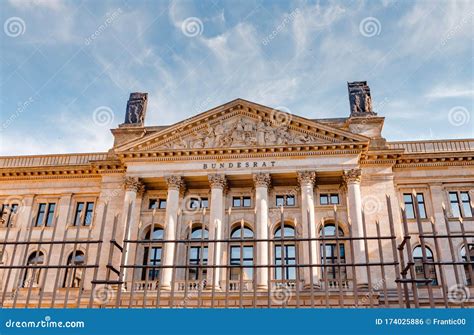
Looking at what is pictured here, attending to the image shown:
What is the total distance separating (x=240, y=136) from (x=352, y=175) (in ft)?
27.1

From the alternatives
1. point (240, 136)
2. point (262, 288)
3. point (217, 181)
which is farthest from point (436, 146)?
point (262, 288)

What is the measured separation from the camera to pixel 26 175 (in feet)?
118

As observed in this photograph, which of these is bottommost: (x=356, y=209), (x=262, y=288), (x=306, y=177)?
(x=262, y=288)

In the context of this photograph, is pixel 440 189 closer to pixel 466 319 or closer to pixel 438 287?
pixel 438 287

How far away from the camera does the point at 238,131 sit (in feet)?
109

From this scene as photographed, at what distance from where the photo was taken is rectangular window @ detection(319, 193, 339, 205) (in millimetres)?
32438

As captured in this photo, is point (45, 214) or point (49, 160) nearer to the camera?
point (45, 214)

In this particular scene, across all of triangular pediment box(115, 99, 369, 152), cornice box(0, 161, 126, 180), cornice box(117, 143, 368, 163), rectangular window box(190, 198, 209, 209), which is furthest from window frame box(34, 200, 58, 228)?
rectangular window box(190, 198, 209, 209)

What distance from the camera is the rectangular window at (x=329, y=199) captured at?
1277 inches

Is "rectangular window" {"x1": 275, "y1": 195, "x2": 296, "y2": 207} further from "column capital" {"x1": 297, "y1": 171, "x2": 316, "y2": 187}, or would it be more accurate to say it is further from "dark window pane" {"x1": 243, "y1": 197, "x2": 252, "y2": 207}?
"column capital" {"x1": 297, "y1": 171, "x2": 316, "y2": 187}

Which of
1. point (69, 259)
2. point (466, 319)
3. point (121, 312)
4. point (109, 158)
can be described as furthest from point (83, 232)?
point (466, 319)

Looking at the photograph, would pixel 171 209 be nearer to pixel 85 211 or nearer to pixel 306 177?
pixel 85 211

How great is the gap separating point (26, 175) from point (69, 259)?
800 cm

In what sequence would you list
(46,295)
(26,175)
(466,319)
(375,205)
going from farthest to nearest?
1. (26,175)
2. (375,205)
3. (46,295)
4. (466,319)
